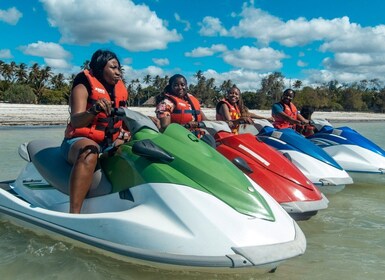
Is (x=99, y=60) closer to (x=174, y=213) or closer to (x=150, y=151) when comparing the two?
(x=150, y=151)

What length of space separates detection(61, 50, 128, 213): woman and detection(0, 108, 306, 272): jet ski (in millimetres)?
121

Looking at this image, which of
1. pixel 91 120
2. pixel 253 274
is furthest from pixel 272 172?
pixel 91 120

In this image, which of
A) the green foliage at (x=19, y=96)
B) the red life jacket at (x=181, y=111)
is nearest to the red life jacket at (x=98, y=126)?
the red life jacket at (x=181, y=111)

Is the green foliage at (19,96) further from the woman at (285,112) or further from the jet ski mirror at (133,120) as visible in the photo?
the jet ski mirror at (133,120)

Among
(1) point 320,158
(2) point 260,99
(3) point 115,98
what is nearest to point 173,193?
(3) point 115,98

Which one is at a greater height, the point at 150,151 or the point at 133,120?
the point at 133,120

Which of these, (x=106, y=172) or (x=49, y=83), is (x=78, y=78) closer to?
Answer: (x=106, y=172)

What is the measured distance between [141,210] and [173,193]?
0.72 ft

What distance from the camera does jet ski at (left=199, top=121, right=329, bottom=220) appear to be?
374 cm

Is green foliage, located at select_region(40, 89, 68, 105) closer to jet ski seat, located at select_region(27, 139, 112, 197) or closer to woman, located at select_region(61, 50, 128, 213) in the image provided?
jet ski seat, located at select_region(27, 139, 112, 197)

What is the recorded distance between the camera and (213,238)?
93.2 inches

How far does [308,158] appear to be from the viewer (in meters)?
5.32

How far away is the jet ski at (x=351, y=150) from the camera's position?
6102 millimetres

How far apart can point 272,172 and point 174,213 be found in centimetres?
176
